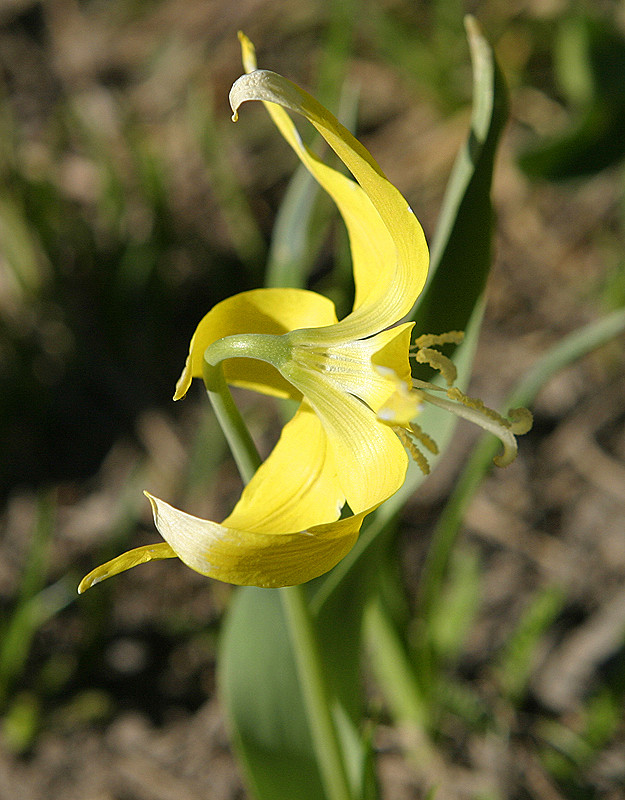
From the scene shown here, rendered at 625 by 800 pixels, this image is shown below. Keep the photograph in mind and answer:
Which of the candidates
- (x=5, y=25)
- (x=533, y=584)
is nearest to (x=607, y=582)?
(x=533, y=584)

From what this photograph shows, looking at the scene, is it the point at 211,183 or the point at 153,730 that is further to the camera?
the point at 211,183

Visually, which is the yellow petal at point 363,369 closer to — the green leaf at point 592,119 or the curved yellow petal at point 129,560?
the curved yellow petal at point 129,560

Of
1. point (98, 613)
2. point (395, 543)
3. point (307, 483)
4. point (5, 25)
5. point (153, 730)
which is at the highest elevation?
point (307, 483)

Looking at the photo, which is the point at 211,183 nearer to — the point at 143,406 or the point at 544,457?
the point at 143,406

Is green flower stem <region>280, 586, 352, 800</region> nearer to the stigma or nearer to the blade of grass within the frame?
the stigma

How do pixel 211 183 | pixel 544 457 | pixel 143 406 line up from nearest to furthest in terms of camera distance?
1. pixel 544 457
2. pixel 143 406
3. pixel 211 183

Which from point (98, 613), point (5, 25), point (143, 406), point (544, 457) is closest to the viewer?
point (98, 613)

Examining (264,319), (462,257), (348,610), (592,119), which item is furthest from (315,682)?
(592,119)
